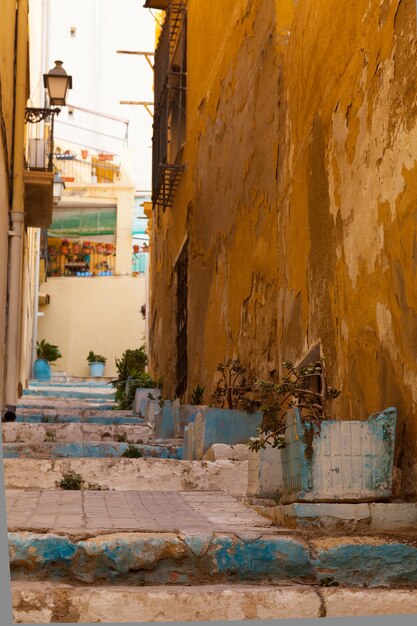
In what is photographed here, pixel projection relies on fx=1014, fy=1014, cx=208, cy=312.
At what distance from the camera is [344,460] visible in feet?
13.5

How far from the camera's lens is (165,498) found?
536cm

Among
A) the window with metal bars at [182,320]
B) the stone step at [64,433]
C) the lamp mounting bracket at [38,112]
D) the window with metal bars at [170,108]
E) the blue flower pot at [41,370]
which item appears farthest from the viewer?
the blue flower pot at [41,370]

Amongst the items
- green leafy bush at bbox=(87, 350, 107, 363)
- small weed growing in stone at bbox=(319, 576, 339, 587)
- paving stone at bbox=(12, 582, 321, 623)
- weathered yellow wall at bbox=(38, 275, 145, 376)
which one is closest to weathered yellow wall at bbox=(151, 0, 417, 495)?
small weed growing in stone at bbox=(319, 576, 339, 587)

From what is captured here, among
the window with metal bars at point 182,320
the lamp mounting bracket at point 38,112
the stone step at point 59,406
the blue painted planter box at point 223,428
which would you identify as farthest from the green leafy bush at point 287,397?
the lamp mounting bracket at point 38,112

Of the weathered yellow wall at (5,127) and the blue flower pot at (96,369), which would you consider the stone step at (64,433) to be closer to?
the weathered yellow wall at (5,127)

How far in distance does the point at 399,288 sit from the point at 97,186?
28.1 metres

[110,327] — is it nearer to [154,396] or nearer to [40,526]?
[154,396]

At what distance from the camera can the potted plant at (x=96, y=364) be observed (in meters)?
28.3

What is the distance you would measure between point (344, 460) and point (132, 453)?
316cm

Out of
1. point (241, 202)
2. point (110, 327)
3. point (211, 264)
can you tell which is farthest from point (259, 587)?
point (110, 327)

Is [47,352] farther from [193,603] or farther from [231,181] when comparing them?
[193,603]

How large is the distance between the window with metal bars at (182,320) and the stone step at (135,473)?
588 centimetres

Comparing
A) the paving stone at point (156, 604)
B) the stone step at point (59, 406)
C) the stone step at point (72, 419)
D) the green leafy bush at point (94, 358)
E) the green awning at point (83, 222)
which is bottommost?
the paving stone at point (156, 604)

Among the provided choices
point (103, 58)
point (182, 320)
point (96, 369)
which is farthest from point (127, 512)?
point (103, 58)
